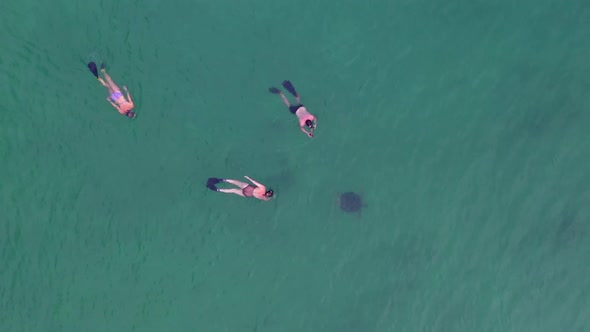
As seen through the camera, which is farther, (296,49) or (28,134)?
(296,49)

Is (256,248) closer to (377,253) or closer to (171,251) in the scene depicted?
(171,251)

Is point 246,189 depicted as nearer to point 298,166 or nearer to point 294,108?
point 298,166

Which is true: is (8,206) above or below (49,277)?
above

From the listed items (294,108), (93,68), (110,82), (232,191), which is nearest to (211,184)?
(232,191)

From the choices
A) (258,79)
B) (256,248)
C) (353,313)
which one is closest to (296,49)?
(258,79)

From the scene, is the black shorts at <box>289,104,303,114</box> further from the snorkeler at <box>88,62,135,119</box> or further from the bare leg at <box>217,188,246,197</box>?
the snorkeler at <box>88,62,135,119</box>

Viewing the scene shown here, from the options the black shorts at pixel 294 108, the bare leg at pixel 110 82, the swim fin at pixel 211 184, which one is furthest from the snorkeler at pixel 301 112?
the bare leg at pixel 110 82

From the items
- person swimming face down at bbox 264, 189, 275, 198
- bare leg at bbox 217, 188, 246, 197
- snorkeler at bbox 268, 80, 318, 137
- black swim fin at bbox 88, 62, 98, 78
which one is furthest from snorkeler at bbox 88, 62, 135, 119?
person swimming face down at bbox 264, 189, 275, 198
